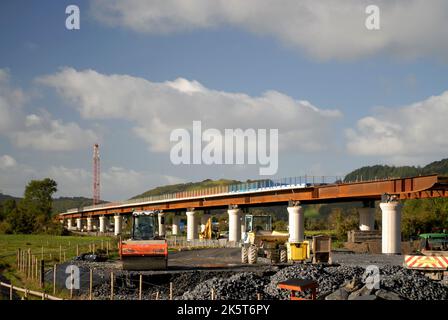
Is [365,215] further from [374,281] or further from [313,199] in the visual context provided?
[374,281]

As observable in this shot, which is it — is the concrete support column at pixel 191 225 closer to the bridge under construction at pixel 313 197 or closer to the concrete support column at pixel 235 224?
the bridge under construction at pixel 313 197

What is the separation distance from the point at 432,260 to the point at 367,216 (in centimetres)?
3901

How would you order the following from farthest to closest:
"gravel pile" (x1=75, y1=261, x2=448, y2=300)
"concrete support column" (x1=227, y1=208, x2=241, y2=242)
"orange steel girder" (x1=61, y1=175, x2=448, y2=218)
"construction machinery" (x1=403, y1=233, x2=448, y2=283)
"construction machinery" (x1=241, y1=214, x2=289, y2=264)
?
"concrete support column" (x1=227, y1=208, x2=241, y2=242)
"orange steel girder" (x1=61, y1=175, x2=448, y2=218)
"construction machinery" (x1=241, y1=214, x2=289, y2=264)
"construction machinery" (x1=403, y1=233, x2=448, y2=283)
"gravel pile" (x1=75, y1=261, x2=448, y2=300)

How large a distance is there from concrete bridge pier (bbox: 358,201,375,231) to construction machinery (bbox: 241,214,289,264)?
16790 mm

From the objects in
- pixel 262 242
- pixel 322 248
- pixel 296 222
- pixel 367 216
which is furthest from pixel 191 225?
pixel 322 248

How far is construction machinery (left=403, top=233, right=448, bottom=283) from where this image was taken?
29156 millimetres

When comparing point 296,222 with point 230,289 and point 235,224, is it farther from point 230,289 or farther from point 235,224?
point 230,289

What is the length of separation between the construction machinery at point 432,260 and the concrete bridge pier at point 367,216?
3591 cm

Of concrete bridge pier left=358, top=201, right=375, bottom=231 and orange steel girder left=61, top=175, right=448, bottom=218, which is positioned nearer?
orange steel girder left=61, top=175, right=448, bottom=218

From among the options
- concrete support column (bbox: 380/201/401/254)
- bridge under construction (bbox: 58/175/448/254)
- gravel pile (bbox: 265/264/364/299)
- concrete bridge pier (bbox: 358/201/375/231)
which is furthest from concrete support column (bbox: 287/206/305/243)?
gravel pile (bbox: 265/264/364/299)

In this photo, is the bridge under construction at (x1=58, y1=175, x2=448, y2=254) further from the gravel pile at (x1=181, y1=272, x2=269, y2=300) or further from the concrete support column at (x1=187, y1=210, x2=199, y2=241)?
the gravel pile at (x1=181, y1=272, x2=269, y2=300)

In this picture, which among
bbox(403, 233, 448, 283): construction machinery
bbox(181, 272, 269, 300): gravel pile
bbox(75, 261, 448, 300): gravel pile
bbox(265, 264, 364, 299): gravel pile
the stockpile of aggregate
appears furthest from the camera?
bbox(403, 233, 448, 283): construction machinery

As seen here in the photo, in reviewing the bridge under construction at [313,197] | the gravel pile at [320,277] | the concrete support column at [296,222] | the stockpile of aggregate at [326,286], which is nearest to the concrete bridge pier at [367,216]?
the bridge under construction at [313,197]
